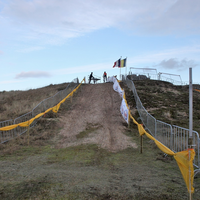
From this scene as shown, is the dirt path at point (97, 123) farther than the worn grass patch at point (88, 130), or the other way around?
the worn grass patch at point (88, 130)

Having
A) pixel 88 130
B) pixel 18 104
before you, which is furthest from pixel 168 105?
pixel 18 104

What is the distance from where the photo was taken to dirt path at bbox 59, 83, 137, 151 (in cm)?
1135

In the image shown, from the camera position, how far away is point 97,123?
14953 millimetres

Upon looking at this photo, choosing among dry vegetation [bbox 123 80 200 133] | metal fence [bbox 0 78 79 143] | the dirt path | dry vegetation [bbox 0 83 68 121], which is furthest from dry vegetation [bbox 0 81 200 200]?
dry vegetation [bbox 0 83 68 121]

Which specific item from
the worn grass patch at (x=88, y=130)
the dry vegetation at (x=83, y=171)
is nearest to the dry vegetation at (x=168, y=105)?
the dry vegetation at (x=83, y=171)

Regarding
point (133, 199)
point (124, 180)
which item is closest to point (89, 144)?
point (124, 180)

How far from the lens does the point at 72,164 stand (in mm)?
7930

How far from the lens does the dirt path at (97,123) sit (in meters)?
11.4

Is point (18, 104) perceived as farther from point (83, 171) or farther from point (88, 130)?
point (83, 171)

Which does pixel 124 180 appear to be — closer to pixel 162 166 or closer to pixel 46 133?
pixel 162 166

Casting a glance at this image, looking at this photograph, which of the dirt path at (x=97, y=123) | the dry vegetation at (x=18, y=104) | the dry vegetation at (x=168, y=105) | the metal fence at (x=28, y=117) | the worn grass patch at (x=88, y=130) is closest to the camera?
the dirt path at (x=97, y=123)

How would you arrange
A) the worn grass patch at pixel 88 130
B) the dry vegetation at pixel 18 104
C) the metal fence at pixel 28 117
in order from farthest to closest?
the dry vegetation at pixel 18 104
the worn grass patch at pixel 88 130
the metal fence at pixel 28 117

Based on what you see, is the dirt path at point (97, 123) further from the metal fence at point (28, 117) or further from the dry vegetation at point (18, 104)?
the dry vegetation at point (18, 104)

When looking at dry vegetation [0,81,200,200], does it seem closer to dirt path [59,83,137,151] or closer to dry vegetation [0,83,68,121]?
dirt path [59,83,137,151]
